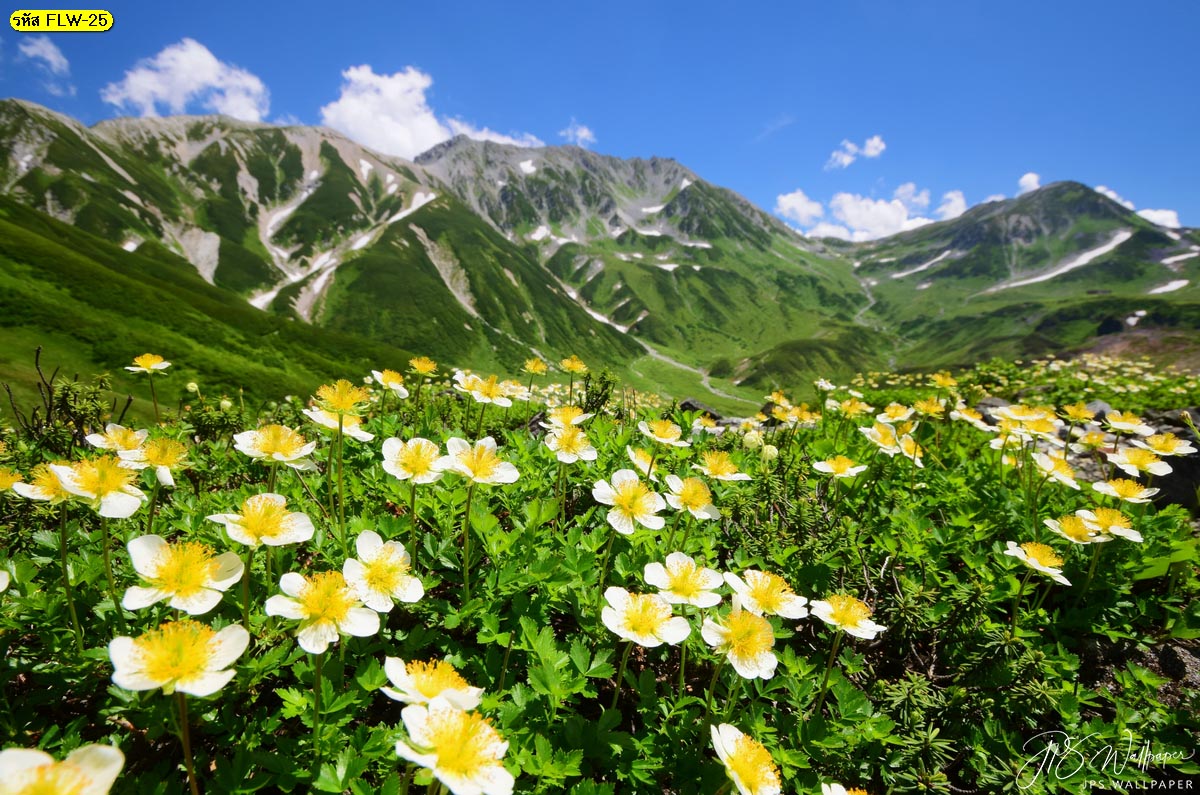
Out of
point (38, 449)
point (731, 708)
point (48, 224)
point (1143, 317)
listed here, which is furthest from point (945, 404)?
point (1143, 317)

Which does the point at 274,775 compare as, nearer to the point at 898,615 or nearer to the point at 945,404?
the point at 898,615

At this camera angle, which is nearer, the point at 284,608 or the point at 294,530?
the point at 284,608

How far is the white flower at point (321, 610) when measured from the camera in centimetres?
213

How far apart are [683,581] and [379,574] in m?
1.61

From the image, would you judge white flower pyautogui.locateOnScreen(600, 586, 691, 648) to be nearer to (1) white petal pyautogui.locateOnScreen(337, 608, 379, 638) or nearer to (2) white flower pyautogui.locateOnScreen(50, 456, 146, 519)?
(1) white petal pyautogui.locateOnScreen(337, 608, 379, 638)

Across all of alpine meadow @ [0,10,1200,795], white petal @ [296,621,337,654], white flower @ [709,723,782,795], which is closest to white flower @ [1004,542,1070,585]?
alpine meadow @ [0,10,1200,795]

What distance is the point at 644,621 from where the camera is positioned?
8.31ft

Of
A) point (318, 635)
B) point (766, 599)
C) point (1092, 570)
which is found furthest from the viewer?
point (1092, 570)

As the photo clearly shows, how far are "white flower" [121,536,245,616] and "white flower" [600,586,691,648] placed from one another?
1.76 meters

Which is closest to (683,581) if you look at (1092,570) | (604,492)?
(604,492)

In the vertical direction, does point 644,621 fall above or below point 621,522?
below

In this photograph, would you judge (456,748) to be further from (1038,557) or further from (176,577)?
(1038,557)

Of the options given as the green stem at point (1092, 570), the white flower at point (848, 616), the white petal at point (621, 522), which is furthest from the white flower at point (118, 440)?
the green stem at point (1092, 570)

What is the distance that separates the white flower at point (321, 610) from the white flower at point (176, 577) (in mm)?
277
